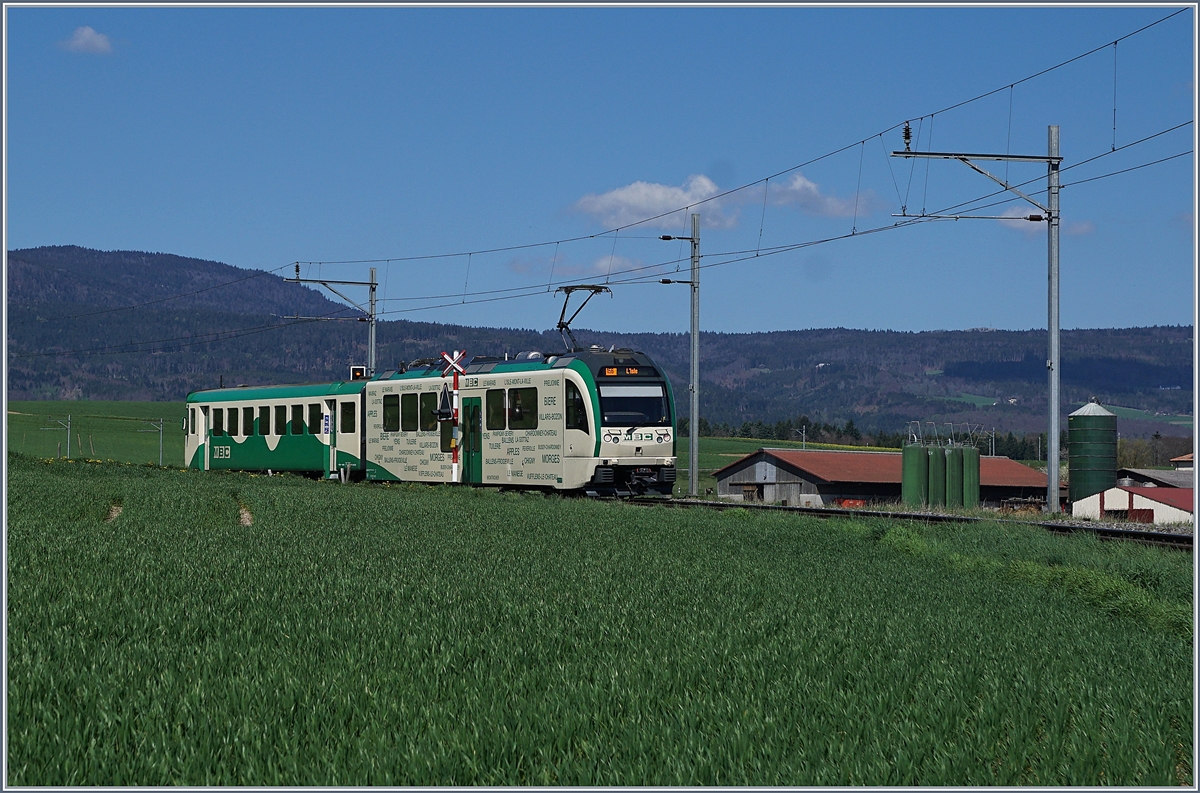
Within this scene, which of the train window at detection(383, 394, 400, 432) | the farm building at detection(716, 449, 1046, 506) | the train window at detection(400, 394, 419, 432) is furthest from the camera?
the farm building at detection(716, 449, 1046, 506)

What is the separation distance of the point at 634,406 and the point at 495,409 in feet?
12.2

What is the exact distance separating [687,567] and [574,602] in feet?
13.2

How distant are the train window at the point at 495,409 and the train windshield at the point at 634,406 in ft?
10.4

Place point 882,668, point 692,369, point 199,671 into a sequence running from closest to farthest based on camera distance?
point 199,671
point 882,668
point 692,369

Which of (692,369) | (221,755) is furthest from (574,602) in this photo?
(692,369)

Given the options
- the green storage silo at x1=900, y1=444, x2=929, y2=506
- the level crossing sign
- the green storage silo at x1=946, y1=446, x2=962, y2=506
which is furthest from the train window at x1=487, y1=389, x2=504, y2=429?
the green storage silo at x1=946, y1=446, x2=962, y2=506

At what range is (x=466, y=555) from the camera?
16.0 metres

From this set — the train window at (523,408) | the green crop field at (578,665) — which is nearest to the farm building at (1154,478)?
the train window at (523,408)

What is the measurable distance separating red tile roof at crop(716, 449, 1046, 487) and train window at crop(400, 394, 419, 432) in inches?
1610

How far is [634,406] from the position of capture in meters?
28.3

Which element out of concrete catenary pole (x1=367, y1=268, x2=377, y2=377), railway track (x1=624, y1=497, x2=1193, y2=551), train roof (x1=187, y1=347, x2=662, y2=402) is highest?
concrete catenary pole (x1=367, y1=268, x2=377, y2=377)

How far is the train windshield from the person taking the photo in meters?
27.8

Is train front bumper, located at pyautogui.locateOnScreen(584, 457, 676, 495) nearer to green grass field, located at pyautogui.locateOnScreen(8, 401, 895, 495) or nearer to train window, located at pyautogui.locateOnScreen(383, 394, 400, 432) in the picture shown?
train window, located at pyautogui.locateOnScreen(383, 394, 400, 432)

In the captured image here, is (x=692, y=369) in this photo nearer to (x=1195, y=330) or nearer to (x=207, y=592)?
(x=207, y=592)
